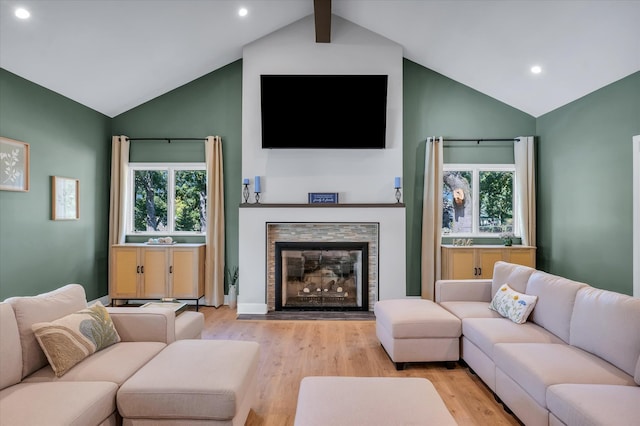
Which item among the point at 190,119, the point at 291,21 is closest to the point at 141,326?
the point at 190,119

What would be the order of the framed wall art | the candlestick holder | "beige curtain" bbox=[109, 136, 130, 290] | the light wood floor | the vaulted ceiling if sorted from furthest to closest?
"beige curtain" bbox=[109, 136, 130, 290]
the candlestick holder
the framed wall art
the vaulted ceiling
the light wood floor

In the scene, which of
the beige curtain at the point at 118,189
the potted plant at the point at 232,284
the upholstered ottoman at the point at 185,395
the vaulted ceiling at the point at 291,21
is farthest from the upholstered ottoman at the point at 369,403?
the beige curtain at the point at 118,189

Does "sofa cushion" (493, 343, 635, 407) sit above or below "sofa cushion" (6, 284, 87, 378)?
below

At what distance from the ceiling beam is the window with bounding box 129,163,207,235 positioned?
8.46 feet

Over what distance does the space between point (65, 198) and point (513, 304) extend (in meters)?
5.08

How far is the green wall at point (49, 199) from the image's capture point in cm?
371

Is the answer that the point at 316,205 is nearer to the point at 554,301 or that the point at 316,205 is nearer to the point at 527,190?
the point at 554,301

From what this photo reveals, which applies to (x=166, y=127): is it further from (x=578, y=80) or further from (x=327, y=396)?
(x=578, y=80)

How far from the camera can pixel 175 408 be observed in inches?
71.3

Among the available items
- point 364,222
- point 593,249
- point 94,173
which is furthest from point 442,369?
point 94,173

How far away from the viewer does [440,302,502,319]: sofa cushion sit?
3197 mm

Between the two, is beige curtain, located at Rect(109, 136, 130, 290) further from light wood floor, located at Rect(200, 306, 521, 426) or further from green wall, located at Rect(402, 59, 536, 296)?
green wall, located at Rect(402, 59, 536, 296)

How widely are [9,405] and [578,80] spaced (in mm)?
5610

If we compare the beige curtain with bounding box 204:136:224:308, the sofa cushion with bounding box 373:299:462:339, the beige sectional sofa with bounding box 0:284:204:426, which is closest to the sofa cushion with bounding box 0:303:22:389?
the beige sectional sofa with bounding box 0:284:204:426
